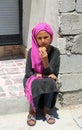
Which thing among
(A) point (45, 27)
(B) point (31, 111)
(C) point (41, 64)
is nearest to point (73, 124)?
(B) point (31, 111)

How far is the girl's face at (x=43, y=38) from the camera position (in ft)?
13.6

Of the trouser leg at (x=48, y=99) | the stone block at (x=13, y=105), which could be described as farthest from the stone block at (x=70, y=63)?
the stone block at (x=13, y=105)

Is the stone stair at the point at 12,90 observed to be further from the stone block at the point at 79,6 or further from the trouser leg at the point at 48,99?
the stone block at the point at 79,6

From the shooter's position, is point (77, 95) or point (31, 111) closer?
point (31, 111)

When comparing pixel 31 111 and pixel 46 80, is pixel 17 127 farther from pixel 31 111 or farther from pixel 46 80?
pixel 46 80

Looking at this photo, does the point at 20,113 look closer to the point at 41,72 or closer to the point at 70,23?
the point at 41,72

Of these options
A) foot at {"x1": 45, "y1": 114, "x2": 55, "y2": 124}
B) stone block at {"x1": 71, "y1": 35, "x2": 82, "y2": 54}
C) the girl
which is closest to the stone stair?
the girl

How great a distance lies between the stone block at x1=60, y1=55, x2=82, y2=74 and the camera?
4.61 meters

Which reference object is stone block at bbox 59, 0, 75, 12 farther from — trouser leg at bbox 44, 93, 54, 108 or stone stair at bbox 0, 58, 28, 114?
stone stair at bbox 0, 58, 28, 114

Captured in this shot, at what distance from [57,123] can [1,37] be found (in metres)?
2.71

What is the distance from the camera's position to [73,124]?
174 inches

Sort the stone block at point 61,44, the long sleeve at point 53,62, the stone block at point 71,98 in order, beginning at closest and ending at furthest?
1. the long sleeve at point 53,62
2. the stone block at point 61,44
3. the stone block at point 71,98

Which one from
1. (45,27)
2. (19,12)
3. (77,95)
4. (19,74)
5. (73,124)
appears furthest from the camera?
(19,12)

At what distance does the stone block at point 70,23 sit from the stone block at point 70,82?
2.02 feet
